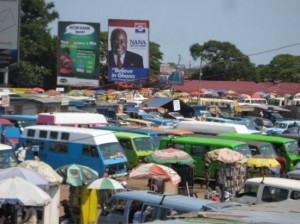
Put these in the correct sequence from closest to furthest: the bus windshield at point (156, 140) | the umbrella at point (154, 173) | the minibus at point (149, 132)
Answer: the umbrella at point (154, 173), the bus windshield at point (156, 140), the minibus at point (149, 132)

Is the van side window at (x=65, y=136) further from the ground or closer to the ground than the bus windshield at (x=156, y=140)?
further from the ground

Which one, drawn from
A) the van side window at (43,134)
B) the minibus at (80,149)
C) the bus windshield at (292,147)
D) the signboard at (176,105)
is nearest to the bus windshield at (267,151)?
the bus windshield at (292,147)

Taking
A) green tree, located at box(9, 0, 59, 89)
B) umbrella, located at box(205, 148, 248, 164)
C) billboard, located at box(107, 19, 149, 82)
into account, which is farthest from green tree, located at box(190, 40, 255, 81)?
umbrella, located at box(205, 148, 248, 164)

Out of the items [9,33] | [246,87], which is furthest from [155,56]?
[9,33]

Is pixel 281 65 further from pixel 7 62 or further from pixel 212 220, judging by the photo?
pixel 212 220

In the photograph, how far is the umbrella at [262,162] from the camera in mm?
20378

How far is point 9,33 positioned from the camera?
109ft

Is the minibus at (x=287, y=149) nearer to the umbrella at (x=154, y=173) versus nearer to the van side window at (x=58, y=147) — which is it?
the van side window at (x=58, y=147)

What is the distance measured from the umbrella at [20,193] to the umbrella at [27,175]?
32.9 inches

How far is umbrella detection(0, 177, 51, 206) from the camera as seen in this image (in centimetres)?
1112

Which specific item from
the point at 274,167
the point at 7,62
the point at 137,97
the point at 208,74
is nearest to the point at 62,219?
the point at 274,167

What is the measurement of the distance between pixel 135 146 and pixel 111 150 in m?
2.39

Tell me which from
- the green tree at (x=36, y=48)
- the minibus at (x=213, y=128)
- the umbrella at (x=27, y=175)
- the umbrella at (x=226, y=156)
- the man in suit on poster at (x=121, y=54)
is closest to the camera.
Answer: the umbrella at (x=27, y=175)

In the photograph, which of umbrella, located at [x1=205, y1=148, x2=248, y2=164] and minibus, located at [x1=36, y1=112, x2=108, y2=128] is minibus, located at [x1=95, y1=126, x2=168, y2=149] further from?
umbrella, located at [x1=205, y1=148, x2=248, y2=164]
